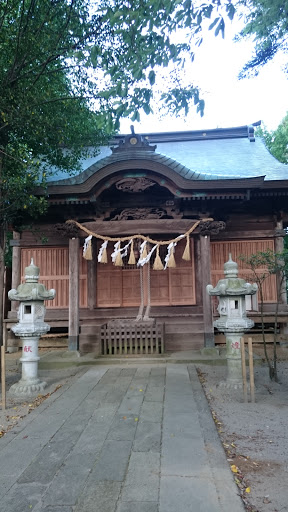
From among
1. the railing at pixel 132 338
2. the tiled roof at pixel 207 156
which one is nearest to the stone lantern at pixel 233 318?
the railing at pixel 132 338

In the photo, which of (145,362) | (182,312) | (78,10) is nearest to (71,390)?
(145,362)

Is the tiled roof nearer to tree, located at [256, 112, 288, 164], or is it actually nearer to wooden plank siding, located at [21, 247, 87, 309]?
wooden plank siding, located at [21, 247, 87, 309]

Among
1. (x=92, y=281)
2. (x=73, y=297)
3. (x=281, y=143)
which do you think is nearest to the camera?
(x=73, y=297)

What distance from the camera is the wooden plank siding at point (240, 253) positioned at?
9711 mm

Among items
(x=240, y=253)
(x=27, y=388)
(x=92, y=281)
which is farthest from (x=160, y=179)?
(x=27, y=388)

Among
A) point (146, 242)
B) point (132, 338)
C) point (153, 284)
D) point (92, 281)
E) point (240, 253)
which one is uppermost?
point (146, 242)

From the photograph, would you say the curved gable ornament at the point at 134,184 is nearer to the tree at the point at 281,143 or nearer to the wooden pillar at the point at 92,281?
the wooden pillar at the point at 92,281

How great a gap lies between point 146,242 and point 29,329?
3.83m

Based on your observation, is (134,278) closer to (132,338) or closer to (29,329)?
(132,338)

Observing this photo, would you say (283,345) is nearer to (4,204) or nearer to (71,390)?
(71,390)

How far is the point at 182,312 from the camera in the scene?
9.75 meters

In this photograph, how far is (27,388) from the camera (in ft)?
19.3

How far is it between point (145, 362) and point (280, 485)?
5.04m

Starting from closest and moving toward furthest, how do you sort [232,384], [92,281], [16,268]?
1. [232,384]
2. [92,281]
3. [16,268]
